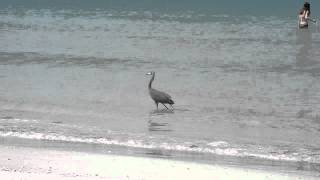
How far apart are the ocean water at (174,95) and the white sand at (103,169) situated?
955mm

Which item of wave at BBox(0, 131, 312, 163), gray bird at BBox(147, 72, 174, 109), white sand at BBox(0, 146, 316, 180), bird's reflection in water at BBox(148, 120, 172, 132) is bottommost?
white sand at BBox(0, 146, 316, 180)

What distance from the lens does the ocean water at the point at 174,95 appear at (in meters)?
12.3

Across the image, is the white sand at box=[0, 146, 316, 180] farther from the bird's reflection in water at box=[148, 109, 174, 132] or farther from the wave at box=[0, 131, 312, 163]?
the bird's reflection in water at box=[148, 109, 174, 132]

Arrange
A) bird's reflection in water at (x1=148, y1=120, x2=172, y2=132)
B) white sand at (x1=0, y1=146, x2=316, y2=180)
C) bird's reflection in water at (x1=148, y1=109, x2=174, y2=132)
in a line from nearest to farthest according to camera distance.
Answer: white sand at (x1=0, y1=146, x2=316, y2=180)
bird's reflection in water at (x1=148, y1=120, x2=172, y2=132)
bird's reflection in water at (x1=148, y1=109, x2=174, y2=132)

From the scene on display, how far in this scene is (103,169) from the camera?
9469 mm

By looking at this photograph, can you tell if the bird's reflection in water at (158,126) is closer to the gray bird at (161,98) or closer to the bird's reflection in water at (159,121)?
the bird's reflection in water at (159,121)

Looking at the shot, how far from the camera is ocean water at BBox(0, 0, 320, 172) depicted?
12305mm

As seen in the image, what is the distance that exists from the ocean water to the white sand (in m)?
0.95

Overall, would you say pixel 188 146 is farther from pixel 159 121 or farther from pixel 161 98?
pixel 161 98

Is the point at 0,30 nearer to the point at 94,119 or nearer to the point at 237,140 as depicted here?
the point at 94,119

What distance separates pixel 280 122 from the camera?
1443 centimetres

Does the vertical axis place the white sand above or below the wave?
below

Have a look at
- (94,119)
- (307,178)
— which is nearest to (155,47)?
(94,119)

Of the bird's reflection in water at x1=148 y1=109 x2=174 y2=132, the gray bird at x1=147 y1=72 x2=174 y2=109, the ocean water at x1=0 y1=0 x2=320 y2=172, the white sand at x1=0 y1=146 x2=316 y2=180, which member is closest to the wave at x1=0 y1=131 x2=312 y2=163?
the ocean water at x1=0 y1=0 x2=320 y2=172
